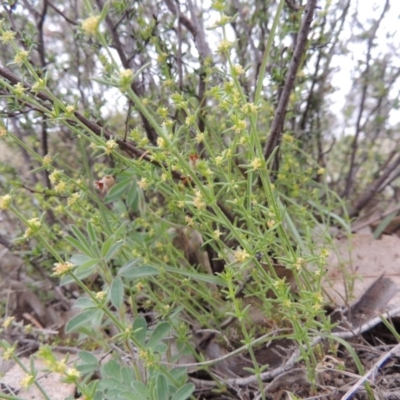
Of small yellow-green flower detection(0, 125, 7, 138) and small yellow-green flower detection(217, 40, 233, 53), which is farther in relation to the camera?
small yellow-green flower detection(0, 125, 7, 138)

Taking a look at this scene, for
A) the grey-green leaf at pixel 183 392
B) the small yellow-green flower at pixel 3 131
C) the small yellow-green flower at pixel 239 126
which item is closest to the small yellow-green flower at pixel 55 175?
the small yellow-green flower at pixel 3 131

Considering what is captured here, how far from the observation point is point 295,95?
138cm

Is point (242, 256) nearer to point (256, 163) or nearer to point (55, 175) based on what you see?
point (256, 163)

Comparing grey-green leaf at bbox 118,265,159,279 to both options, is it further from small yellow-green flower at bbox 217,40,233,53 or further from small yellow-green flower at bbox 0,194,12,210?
small yellow-green flower at bbox 217,40,233,53

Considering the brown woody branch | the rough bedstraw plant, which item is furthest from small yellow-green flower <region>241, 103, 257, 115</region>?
the brown woody branch

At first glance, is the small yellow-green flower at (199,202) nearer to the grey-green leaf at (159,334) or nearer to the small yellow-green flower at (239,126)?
the small yellow-green flower at (239,126)

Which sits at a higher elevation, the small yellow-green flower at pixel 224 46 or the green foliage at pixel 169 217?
the small yellow-green flower at pixel 224 46

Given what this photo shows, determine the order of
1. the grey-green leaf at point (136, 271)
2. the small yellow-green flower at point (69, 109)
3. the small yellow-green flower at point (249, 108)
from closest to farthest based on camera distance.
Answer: the small yellow-green flower at point (249, 108), the small yellow-green flower at point (69, 109), the grey-green leaf at point (136, 271)

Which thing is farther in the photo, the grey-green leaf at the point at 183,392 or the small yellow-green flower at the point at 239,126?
the grey-green leaf at the point at 183,392

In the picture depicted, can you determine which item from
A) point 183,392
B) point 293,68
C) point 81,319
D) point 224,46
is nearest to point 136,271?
point 81,319

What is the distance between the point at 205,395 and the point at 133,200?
1.69 ft

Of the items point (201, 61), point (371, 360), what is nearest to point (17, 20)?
point (201, 61)

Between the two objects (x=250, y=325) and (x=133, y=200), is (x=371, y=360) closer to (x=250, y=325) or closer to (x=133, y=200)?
(x=250, y=325)

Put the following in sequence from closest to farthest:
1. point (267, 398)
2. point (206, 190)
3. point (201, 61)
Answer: point (206, 190)
point (267, 398)
point (201, 61)
